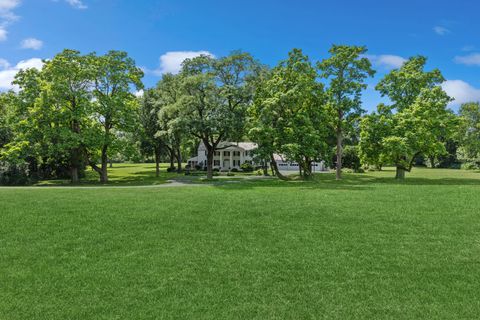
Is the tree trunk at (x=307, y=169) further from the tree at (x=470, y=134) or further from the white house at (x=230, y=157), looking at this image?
the tree at (x=470, y=134)

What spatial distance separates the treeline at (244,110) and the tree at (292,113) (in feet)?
0.32


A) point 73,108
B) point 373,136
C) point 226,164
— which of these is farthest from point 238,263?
point 226,164

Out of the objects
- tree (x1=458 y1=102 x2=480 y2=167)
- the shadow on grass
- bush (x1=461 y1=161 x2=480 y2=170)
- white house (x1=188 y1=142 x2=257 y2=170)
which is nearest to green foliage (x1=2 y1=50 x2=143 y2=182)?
the shadow on grass

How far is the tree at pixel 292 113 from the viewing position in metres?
27.3

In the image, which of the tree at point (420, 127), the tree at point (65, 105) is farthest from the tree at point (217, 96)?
the tree at point (420, 127)

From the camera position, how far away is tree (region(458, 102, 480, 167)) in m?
59.6

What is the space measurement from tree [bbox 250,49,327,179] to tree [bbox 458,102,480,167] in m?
44.4

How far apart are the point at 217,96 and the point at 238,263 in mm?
25618

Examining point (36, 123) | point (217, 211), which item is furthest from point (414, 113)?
point (36, 123)

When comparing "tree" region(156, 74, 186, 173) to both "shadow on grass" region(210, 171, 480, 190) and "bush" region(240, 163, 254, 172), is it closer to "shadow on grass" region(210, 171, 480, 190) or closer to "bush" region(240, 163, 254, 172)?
"shadow on grass" region(210, 171, 480, 190)

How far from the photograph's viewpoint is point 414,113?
29703 millimetres

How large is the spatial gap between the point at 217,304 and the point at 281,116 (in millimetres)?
25552

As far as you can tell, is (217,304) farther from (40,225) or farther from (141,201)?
(141,201)

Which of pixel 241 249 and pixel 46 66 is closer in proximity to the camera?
pixel 241 249
